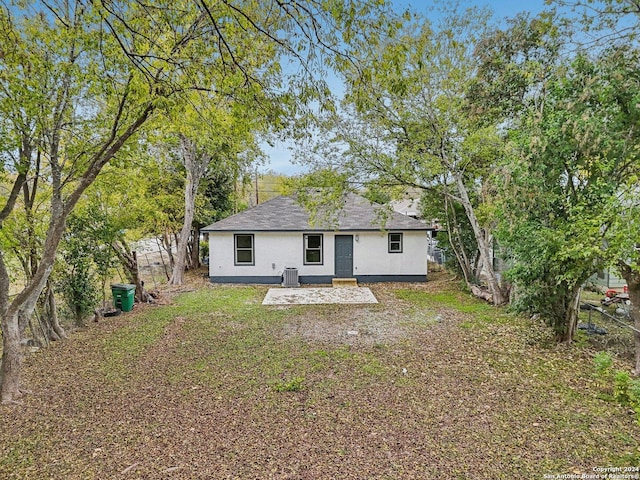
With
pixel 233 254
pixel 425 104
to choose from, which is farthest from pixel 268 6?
pixel 233 254

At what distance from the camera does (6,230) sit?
5.58 m

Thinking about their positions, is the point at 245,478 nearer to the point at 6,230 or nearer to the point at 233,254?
the point at 6,230

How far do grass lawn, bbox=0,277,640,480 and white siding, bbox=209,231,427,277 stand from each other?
593 centimetres

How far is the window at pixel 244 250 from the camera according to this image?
1370 centimetres

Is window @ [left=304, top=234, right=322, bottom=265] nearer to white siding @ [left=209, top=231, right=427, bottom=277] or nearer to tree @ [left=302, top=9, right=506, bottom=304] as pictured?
white siding @ [left=209, top=231, right=427, bottom=277]

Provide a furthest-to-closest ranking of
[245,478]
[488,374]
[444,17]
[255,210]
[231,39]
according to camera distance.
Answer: [255,210]
[444,17]
[488,374]
[231,39]
[245,478]

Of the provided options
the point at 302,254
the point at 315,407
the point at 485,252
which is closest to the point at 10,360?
the point at 315,407

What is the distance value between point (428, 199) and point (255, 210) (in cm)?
706

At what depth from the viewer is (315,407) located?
4.38 m

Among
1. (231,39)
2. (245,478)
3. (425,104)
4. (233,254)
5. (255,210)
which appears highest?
(425,104)

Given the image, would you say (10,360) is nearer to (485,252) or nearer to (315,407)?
(315,407)

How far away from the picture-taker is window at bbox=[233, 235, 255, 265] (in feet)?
44.9

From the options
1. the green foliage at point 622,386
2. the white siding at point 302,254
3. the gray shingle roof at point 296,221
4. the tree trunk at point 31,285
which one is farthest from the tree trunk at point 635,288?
the white siding at point 302,254

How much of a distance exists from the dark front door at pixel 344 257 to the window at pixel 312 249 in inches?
28.1
